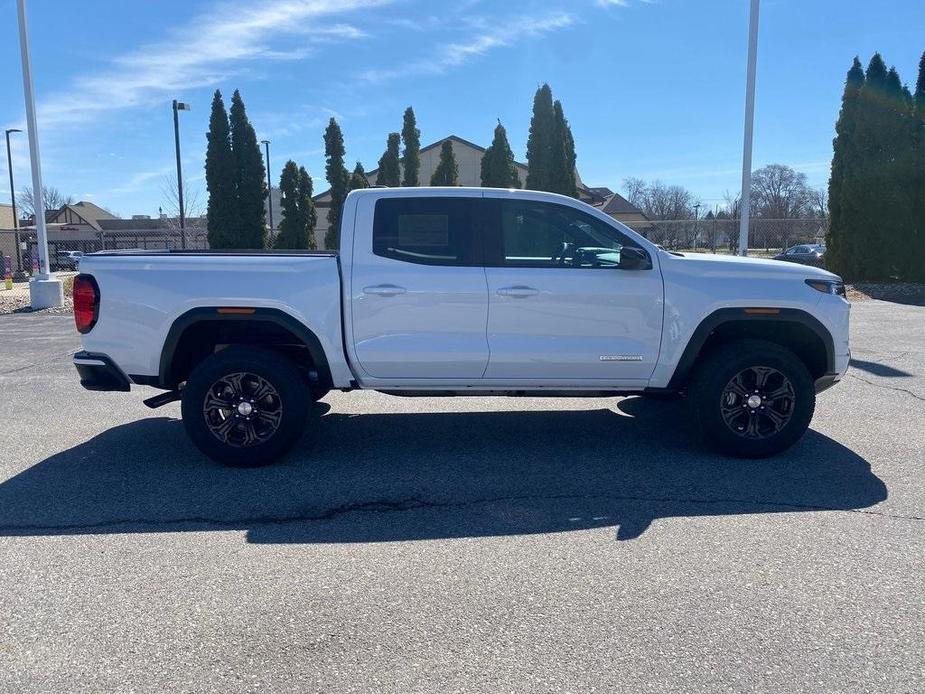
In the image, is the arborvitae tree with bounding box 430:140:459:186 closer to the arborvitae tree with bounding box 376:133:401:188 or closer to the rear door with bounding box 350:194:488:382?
the arborvitae tree with bounding box 376:133:401:188

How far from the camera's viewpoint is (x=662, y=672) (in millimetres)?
2857

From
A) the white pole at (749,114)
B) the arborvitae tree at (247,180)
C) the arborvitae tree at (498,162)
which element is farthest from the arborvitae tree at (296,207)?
the white pole at (749,114)

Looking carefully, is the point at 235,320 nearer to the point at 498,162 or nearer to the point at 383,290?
the point at 383,290

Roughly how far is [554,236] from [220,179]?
72.9ft

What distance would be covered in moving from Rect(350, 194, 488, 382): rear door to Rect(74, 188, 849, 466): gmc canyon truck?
1cm

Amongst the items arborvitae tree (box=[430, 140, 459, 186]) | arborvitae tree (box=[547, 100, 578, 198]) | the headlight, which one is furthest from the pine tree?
the headlight

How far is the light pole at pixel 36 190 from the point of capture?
49.5 feet

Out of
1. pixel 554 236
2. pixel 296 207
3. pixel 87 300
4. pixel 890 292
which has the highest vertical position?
pixel 296 207

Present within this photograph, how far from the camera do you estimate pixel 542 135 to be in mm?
26031

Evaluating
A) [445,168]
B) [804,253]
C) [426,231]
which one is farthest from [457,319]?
[804,253]

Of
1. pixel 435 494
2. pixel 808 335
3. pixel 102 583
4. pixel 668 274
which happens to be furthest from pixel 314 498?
pixel 808 335

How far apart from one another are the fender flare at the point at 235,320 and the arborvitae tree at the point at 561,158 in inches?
846

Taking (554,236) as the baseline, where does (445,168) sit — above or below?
above

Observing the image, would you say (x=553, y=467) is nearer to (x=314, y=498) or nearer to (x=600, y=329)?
(x=600, y=329)
